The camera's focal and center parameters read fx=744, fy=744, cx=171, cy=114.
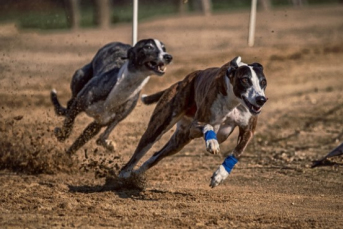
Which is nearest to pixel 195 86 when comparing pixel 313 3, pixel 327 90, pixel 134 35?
pixel 134 35

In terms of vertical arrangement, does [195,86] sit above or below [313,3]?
above

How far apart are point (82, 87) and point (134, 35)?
148 centimetres

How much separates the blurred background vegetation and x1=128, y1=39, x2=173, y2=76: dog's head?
15327mm

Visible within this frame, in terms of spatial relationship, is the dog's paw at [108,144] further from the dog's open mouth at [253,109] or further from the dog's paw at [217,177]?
the dog's open mouth at [253,109]

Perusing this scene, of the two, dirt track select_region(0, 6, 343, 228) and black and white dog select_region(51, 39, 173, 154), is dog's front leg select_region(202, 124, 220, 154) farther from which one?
black and white dog select_region(51, 39, 173, 154)

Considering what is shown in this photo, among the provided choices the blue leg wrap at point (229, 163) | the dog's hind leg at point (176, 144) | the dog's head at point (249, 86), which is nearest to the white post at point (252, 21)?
the dog's hind leg at point (176, 144)

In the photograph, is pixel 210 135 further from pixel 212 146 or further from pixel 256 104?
pixel 256 104

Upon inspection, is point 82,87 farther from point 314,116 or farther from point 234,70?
point 314,116

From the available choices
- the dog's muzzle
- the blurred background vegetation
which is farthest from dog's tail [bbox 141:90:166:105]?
the blurred background vegetation

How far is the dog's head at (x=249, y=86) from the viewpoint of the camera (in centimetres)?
619

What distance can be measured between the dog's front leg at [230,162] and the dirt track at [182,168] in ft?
0.83

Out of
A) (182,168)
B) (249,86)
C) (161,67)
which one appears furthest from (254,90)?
(182,168)

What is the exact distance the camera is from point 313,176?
25.4 feet

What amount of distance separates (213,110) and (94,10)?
78.9 feet
